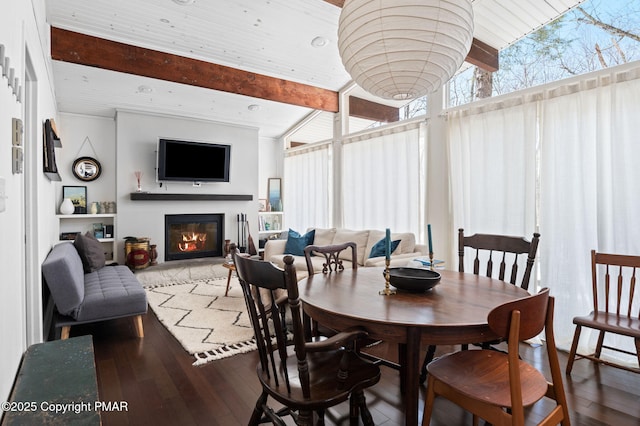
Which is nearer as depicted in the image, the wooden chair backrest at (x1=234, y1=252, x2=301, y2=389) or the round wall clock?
the wooden chair backrest at (x1=234, y1=252, x2=301, y2=389)

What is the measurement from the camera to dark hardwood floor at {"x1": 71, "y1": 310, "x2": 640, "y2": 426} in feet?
6.39

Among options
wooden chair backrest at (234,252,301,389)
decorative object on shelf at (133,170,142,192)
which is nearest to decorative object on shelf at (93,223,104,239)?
decorative object on shelf at (133,170,142,192)

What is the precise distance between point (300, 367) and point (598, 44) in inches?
136

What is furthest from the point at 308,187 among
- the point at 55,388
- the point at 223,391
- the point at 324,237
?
the point at 55,388

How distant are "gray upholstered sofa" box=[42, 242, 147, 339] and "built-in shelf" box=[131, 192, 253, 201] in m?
2.35

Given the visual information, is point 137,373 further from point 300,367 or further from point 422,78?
point 422,78

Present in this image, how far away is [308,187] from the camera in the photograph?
6.45m

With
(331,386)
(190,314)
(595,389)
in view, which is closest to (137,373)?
(190,314)

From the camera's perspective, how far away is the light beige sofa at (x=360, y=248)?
12.6 ft

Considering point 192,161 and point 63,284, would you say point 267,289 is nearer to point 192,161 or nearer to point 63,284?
point 63,284

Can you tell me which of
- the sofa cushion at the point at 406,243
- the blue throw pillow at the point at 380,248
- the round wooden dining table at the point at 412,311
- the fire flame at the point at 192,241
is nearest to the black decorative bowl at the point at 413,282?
the round wooden dining table at the point at 412,311

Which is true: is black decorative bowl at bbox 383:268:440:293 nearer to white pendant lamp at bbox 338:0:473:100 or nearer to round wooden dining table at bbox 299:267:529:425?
round wooden dining table at bbox 299:267:529:425

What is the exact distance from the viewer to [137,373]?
8.03 ft

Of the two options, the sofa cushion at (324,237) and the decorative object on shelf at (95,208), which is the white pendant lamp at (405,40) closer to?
the sofa cushion at (324,237)
